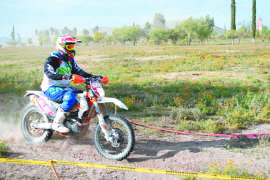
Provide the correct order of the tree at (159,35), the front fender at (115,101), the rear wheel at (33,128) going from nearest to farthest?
the front fender at (115,101) < the rear wheel at (33,128) < the tree at (159,35)

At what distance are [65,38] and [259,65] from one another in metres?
15.7

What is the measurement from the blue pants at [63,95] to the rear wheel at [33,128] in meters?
0.61

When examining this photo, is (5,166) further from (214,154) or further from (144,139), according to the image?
(214,154)

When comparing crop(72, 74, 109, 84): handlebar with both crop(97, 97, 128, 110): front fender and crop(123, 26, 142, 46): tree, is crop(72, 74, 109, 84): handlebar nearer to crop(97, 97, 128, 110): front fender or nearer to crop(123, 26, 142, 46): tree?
crop(97, 97, 128, 110): front fender

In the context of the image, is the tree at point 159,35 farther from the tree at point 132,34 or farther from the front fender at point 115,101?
the front fender at point 115,101

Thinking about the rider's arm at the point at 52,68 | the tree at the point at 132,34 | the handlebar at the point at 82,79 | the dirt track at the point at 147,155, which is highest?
the tree at the point at 132,34

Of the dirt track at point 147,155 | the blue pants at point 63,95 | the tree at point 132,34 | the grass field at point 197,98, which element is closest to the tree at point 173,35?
the tree at point 132,34

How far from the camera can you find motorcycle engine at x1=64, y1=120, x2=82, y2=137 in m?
4.66

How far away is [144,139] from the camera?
18.2 feet

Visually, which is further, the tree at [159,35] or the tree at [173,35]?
the tree at [159,35]

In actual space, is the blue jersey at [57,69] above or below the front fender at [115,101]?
above

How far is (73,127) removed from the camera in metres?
4.68

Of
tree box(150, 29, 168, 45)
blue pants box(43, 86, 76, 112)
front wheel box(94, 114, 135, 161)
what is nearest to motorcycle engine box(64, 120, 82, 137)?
blue pants box(43, 86, 76, 112)

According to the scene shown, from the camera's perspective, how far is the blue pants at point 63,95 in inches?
180
